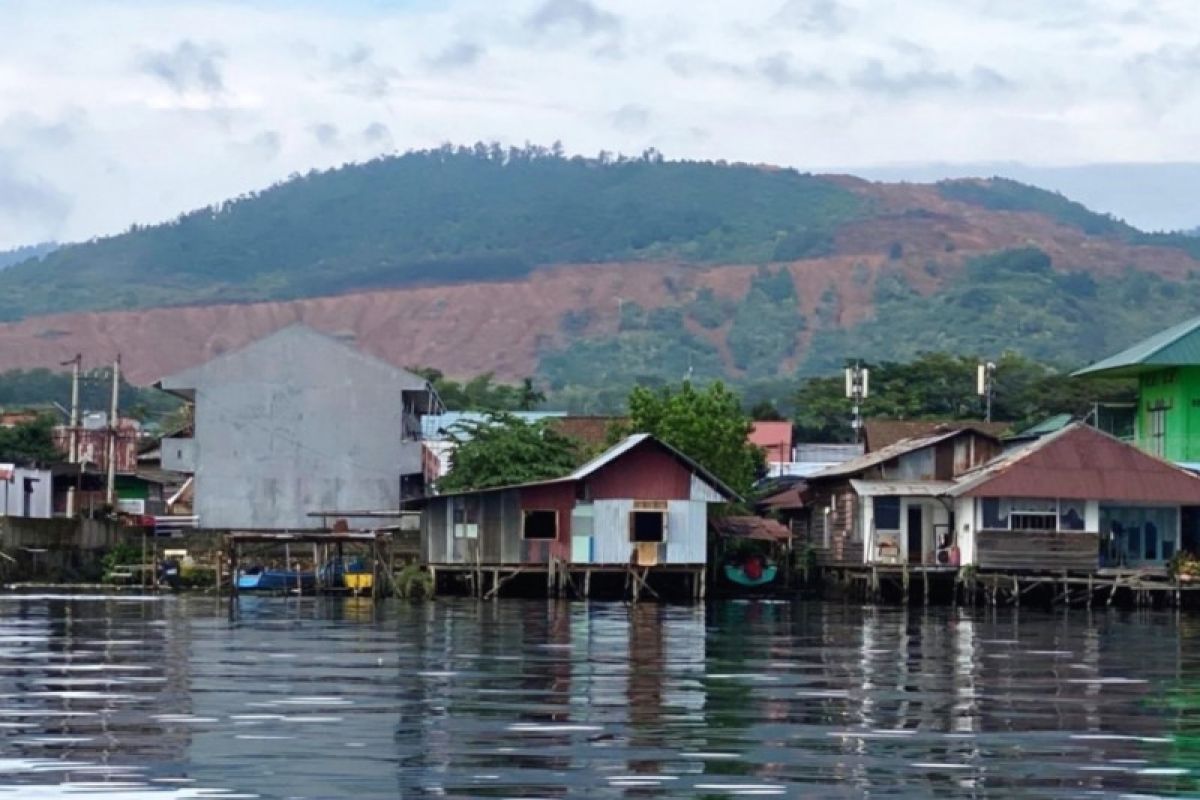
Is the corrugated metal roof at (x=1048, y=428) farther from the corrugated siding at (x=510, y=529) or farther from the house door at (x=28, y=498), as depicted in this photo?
the house door at (x=28, y=498)

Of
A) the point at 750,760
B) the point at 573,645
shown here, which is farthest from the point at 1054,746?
the point at 573,645

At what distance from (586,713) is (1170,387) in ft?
159

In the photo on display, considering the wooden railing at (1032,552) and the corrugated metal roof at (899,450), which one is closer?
the wooden railing at (1032,552)

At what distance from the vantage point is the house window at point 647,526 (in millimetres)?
69375

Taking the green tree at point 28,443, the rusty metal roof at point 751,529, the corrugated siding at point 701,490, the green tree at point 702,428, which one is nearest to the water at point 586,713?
the corrugated siding at point 701,490

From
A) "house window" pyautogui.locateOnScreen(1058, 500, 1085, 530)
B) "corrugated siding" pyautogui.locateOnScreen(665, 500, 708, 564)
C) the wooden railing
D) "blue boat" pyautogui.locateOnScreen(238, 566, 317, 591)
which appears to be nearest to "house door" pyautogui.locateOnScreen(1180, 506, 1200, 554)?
"house window" pyautogui.locateOnScreen(1058, 500, 1085, 530)

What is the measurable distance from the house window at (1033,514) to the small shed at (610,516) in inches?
328

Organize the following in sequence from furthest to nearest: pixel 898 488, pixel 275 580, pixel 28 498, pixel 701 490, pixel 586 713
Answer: pixel 28 498 → pixel 275 580 → pixel 898 488 → pixel 701 490 → pixel 586 713

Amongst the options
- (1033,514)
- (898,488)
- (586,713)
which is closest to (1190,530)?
(1033,514)

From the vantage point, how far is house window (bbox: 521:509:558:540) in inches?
2741

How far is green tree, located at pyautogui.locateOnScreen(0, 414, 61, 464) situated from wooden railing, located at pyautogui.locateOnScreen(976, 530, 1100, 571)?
4724cm

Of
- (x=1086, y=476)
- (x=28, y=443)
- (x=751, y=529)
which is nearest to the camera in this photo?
(x=1086, y=476)

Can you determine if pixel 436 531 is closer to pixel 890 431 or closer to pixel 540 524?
pixel 540 524

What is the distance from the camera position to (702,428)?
81625mm
